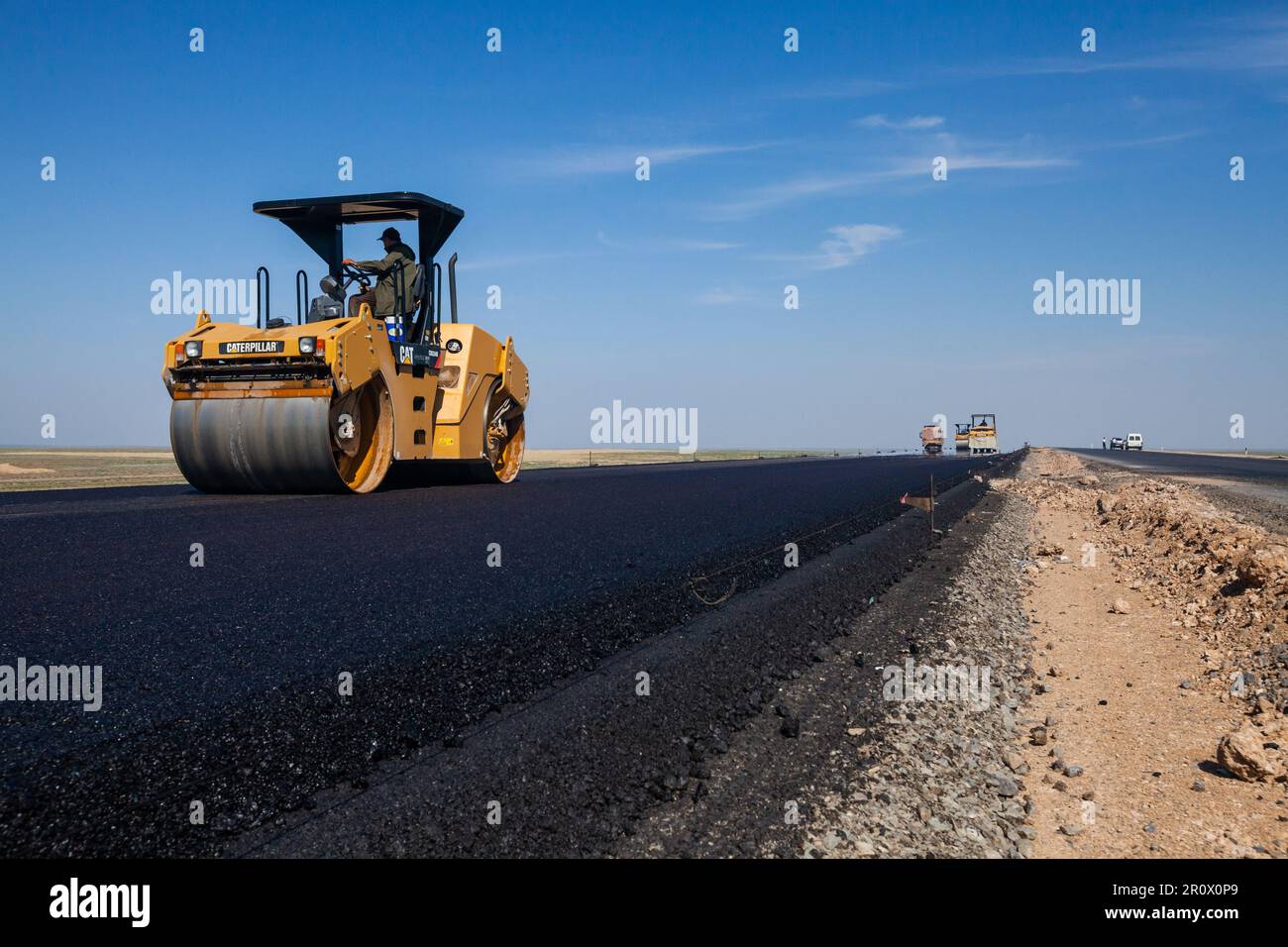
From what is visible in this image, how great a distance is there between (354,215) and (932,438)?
74.5 metres

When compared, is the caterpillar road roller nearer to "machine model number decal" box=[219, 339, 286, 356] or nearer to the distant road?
"machine model number decal" box=[219, 339, 286, 356]

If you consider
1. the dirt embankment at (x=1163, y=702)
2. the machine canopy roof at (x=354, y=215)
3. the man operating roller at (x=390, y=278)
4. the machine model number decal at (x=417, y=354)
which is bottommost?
the dirt embankment at (x=1163, y=702)

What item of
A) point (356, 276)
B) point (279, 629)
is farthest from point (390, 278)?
point (279, 629)

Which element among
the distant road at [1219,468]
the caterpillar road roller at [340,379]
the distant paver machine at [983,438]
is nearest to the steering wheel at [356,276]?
the caterpillar road roller at [340,379]

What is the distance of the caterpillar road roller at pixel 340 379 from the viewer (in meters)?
14.5

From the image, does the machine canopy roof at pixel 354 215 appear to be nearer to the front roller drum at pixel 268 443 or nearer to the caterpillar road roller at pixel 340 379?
the caterpillar road roller at pixel 340 379

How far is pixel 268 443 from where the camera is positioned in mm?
14500

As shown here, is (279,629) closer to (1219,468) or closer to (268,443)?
(268,443)

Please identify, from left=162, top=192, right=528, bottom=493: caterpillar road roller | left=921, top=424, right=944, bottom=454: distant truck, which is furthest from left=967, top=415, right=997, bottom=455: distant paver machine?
left=162, top=192, right=528, bottom=493: caterpillar road roller

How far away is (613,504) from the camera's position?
17.2 m

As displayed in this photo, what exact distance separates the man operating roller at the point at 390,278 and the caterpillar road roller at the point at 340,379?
3 centimetres
